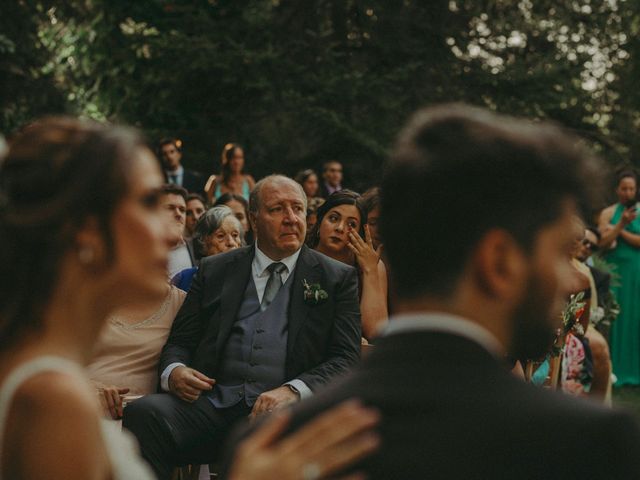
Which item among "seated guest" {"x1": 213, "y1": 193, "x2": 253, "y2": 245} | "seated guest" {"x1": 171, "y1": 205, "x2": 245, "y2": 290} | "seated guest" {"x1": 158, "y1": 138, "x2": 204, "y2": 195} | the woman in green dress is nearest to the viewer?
"seated guest" {"x1": 171, "y1": 205, "x2": 245, "y2": 290}

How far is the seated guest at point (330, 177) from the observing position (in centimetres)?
1259

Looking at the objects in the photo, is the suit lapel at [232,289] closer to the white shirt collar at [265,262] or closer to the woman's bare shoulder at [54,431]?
the white shirt collar at [265,262]

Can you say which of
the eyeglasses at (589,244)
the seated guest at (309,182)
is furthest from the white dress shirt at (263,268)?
the seated guest at (309,182)

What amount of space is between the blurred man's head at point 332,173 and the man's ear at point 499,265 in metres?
10.9

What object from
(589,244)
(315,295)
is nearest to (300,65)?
(589,244)

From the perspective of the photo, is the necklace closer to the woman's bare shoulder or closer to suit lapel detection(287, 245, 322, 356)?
suit lapel detection(287, 245, 322, 356)

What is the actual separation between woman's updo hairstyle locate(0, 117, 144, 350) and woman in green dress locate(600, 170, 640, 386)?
1092 cm

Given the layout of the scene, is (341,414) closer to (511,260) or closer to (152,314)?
(511,260)

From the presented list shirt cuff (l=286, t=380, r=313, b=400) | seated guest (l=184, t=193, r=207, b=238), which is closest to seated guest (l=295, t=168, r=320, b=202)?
seated guest (l=184, t=193, r=207, b=238)

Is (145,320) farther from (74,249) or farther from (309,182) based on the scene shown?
(309,182)

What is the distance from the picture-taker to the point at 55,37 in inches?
564

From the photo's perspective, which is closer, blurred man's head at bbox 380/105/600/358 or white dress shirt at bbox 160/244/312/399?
blurred man's head at bbox 380/105/600/358

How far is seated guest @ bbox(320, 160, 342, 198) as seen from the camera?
12586 mm

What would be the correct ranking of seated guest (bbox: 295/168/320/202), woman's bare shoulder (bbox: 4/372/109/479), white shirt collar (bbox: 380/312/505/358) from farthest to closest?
1. seated guest (bbox: 295/168/320/202)
2. woman's bare shoulder (bbox: 4/372/109/479)
3. white shirt collar (bbox: 380/312/505/358)
